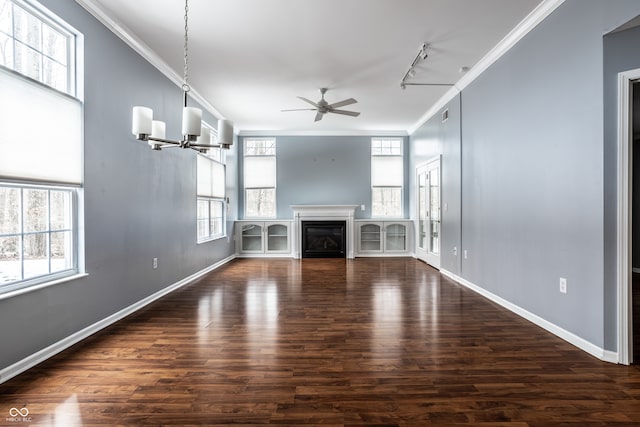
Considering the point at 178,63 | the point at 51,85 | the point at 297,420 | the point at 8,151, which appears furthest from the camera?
the point at 178,63

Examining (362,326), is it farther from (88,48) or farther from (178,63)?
(178,63)

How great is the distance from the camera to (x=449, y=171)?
17.9ft

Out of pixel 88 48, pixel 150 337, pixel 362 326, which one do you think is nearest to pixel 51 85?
pixel 88 48

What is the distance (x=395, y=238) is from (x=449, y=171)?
2897 mm

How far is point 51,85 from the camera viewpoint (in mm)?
2654

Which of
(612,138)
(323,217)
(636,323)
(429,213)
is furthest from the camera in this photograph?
(323,217)

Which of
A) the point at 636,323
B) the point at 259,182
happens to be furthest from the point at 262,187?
the point at 636,323

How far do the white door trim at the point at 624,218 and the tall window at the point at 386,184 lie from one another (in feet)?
19.4

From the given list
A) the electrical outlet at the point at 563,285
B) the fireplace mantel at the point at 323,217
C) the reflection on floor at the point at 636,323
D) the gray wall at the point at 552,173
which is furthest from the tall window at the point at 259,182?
the reflection on floor at the point at 636,323

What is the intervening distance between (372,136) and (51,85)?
659 centimetres

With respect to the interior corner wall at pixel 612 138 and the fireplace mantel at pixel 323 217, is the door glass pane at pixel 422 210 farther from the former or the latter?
the interior corner wall at pixel 612 138

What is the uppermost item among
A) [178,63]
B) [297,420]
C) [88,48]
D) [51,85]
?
[178,63]

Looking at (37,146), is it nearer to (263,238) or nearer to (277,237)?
(263,238)

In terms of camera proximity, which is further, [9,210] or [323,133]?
[323,133]
